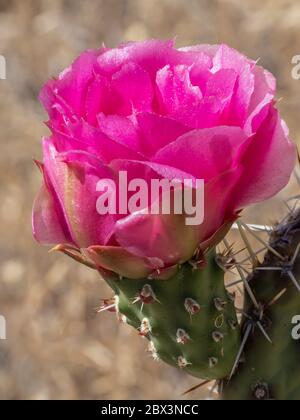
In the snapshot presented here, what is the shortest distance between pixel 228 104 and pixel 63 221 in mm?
194

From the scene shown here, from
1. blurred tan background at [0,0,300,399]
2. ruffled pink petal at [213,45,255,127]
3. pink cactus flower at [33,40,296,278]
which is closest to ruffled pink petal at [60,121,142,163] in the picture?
pink cactus flower at [33,40,296,278]

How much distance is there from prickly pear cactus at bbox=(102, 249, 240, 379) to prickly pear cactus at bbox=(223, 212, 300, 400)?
60 millimetres

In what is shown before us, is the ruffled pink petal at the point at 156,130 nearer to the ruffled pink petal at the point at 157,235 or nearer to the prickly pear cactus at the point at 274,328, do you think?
the ruffled pink petal at the point at 157,235

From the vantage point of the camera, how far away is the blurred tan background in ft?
7.19

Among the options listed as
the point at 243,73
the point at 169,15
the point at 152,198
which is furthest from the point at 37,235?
the point at 169,15

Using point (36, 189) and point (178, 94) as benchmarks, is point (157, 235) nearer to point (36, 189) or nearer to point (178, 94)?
point (178, 94)

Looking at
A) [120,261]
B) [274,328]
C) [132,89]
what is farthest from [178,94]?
[274,328]

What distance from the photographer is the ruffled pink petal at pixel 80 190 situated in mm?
767

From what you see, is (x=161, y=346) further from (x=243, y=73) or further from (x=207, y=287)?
(x=243, y=73)

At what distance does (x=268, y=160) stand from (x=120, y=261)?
16cm

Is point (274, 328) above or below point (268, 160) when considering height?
below

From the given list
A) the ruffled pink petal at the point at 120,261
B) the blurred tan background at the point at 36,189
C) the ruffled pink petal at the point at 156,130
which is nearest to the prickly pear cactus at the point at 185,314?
the ruffled pink petal at the point at 120,261

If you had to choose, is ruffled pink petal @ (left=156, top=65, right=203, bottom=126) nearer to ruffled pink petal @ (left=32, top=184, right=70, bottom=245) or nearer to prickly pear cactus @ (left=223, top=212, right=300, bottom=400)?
ruffled pink petal @ (left=32, top=184, right=70, bottom=245)

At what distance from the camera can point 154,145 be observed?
76 cm
